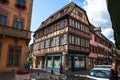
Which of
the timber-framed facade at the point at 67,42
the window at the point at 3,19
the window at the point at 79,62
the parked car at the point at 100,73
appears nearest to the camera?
the parked car at the point at 100,73

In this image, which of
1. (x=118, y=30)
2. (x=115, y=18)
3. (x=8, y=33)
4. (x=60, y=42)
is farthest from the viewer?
(x=60, y=42)

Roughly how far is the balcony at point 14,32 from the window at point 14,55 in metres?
1.44

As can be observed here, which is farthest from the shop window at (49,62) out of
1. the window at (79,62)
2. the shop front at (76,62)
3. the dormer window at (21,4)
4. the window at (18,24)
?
the dormer window at (21,4)

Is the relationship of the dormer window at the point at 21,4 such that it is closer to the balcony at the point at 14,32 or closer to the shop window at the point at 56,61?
the balcony at the point at 14,32

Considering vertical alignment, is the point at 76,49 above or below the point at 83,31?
below

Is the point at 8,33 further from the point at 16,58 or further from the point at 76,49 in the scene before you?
the point at 76,49

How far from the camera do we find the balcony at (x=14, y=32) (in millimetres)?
13637

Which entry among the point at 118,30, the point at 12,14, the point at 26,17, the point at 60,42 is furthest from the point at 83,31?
the point at 118,30

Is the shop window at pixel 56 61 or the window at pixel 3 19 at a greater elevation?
the window at pixel 3 19

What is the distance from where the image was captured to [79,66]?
2239cm

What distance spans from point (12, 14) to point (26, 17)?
6.05ft

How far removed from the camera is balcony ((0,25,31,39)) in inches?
537

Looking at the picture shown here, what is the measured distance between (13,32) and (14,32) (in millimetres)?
127

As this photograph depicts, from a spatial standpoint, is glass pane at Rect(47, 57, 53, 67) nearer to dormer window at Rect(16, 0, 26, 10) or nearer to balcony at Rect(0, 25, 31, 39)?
balcony at Rect(0, 25, 31, 39)
